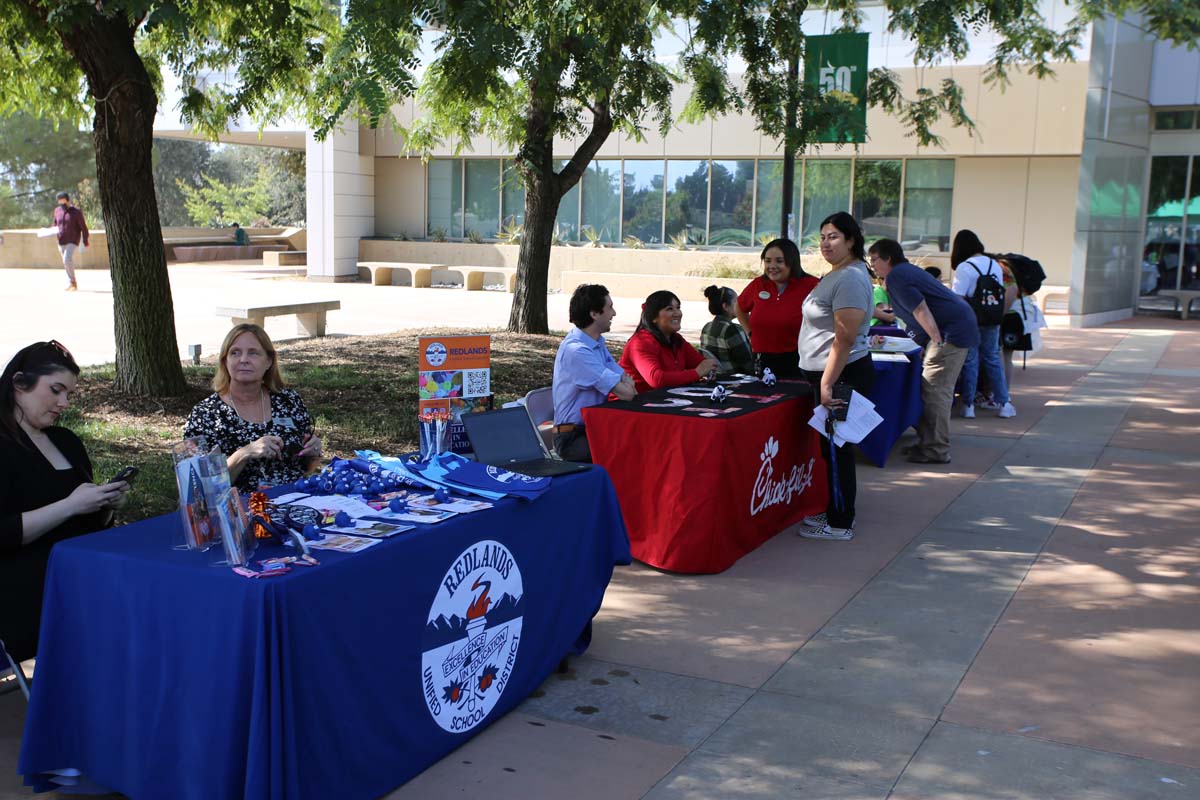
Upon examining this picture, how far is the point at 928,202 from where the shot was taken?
26016 millimetres

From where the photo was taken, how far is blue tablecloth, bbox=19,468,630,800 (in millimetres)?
→ 3201

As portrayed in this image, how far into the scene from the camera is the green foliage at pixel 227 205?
179 ft

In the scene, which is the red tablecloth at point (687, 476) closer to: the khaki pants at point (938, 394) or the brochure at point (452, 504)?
the brochure at point (452, 504)

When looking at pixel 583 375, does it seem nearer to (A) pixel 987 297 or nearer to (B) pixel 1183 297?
(A) pixel 987 297

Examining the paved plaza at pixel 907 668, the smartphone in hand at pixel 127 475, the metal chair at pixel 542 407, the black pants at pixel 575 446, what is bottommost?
the paved plaza at pixel 907 668

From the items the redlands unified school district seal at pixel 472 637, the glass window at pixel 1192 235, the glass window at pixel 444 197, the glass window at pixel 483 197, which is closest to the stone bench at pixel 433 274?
the glass window at pixel 483 197

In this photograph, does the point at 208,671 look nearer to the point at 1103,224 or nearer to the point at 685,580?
the point at 685,580

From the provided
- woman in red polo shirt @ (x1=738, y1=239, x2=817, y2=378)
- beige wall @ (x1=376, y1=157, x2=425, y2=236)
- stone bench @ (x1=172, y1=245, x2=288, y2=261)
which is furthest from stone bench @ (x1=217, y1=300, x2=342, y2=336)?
stone bench @ (x1=172, y1=245, x2=288, y2=261)

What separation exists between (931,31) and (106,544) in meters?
10.3

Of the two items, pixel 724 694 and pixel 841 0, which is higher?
pixel 841 0

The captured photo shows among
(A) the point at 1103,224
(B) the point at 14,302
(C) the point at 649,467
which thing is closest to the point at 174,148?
(B) the point at 14,302

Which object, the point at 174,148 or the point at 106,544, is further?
the point at 174,148

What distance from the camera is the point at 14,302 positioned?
19.9 m

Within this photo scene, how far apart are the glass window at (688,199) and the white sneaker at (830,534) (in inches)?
872
